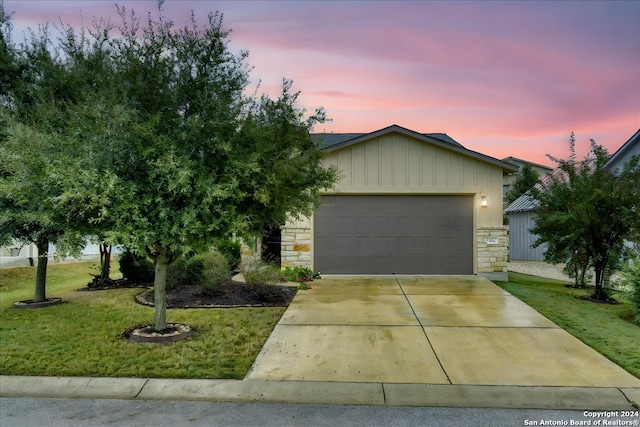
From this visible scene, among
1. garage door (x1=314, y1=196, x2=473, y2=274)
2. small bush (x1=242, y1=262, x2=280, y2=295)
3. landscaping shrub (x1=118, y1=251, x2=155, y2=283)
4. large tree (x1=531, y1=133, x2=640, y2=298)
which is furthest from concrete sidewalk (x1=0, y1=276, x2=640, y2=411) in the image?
landscaping shrub (x1=118, y1=251, x2=155, y2=283)

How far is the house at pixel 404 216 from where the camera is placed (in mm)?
11664

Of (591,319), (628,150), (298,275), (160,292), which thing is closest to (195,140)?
(160,292)

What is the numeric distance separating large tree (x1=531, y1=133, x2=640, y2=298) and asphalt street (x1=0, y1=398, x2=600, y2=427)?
6452 mm

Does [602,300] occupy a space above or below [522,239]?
below

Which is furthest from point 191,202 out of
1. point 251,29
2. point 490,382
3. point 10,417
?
point 251,29

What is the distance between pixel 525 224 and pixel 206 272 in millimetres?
16974

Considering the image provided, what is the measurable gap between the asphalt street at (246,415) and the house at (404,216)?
7967mm

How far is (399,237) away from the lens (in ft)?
38.9

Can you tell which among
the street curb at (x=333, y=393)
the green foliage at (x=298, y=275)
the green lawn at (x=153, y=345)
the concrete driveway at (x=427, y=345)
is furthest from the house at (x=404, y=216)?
the street curb at (x=333, y=393)

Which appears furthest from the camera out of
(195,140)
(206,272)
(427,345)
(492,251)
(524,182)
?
(524,182)

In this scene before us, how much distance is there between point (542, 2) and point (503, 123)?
5.16 metres

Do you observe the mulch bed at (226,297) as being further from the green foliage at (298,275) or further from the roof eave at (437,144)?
the roof eave at (437,144)

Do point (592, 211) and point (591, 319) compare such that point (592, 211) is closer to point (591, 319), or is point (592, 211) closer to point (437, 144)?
point (591, 319)

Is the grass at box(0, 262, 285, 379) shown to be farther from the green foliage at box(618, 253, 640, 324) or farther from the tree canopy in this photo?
the green foliage at box(618, 253, 640, 324)
